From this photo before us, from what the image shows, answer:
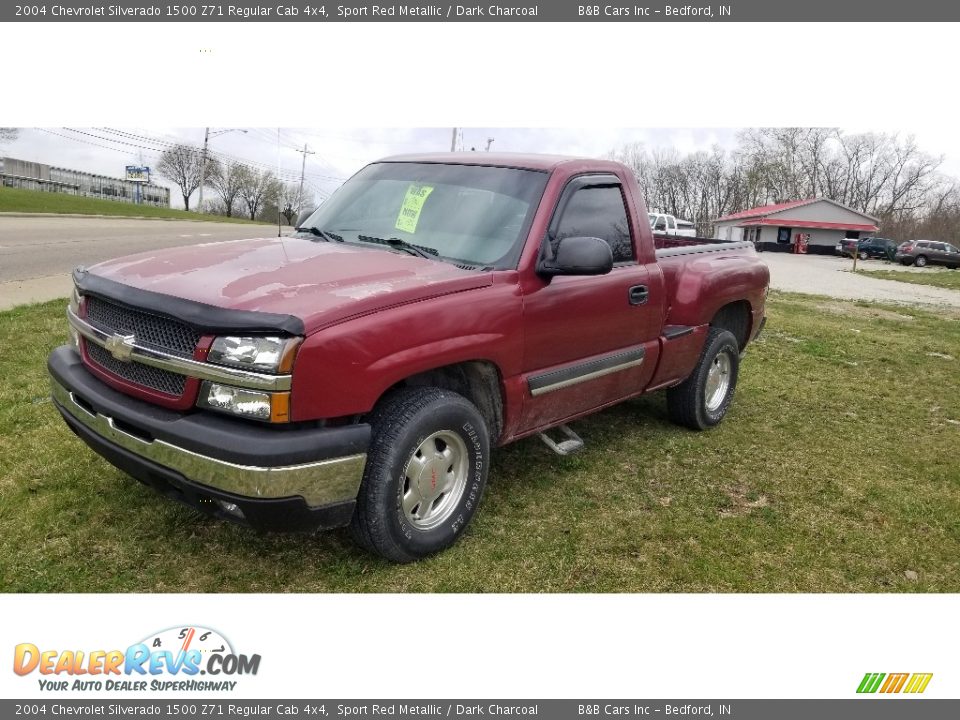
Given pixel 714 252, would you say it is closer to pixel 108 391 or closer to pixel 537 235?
pixel 537 235

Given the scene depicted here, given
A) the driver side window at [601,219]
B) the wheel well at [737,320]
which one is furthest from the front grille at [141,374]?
the wheel well at [737,320]

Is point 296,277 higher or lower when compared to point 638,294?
higher

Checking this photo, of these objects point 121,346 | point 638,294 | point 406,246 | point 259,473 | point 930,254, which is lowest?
point 259,473

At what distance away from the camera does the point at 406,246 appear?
3836 millimetres

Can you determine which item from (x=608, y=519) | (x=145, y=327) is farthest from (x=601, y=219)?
(x=145, y=327)

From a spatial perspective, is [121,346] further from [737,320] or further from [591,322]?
[737,320]

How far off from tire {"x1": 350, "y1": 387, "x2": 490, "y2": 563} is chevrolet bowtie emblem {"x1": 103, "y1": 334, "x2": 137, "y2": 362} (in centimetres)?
104

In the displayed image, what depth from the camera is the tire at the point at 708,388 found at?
547 centimetres

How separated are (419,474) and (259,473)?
814 millimetres

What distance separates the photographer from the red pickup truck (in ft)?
9.05

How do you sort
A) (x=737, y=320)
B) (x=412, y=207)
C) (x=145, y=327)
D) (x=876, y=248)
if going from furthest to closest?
1. (x=876, y=248)
2. (x=737, y=320)
3. (x=412, y=207)
4. (x=145, y=327)

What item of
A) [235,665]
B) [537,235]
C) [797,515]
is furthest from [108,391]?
[797,515]

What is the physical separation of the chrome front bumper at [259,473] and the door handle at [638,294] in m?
2.17

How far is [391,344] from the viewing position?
298 centimetres
